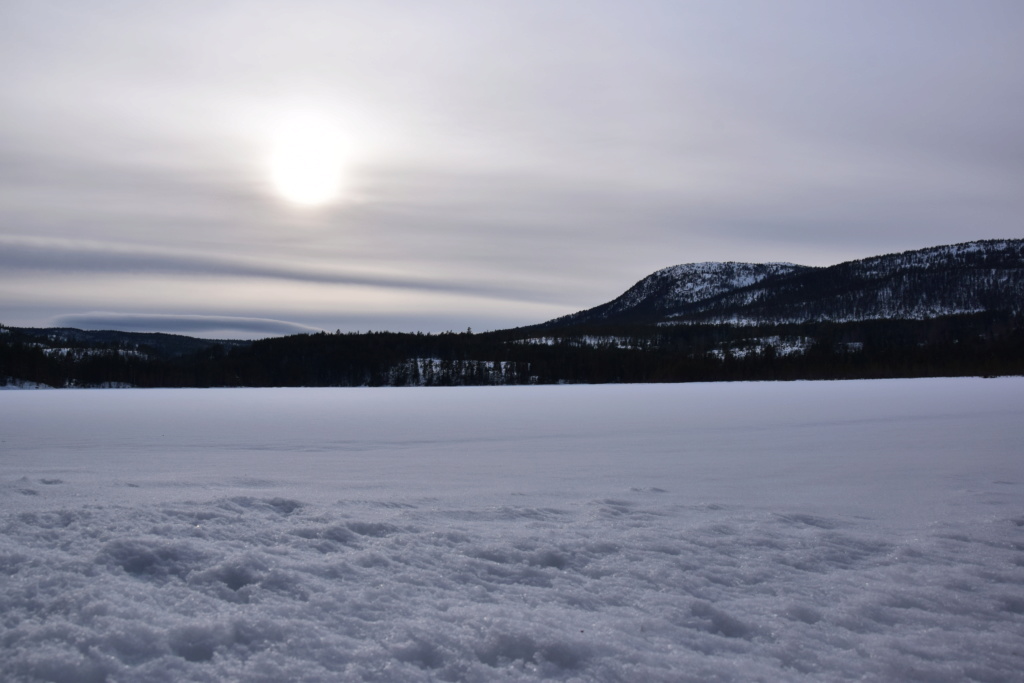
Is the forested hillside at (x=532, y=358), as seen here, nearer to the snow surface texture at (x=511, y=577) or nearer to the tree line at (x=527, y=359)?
the tree line at (x=527, y=359)

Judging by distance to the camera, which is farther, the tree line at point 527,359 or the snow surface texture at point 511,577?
the tree line at point 527,359

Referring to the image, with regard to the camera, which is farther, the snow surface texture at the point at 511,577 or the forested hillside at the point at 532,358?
the forested hillside at the point at 532,358

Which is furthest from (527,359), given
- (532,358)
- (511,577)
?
(511,577)

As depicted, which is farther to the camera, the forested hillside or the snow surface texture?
the forested hillside

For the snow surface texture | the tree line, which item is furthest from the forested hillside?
the snow surface texture

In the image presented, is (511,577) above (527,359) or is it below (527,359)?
below

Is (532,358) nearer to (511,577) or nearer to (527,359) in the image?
(527,359)

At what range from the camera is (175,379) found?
115 meters

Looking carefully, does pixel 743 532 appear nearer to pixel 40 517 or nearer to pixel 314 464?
pixel 40 517

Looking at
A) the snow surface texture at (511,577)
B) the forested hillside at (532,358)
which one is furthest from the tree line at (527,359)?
the snow surface texture at (511,577)

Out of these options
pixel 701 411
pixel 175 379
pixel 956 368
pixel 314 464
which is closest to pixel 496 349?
pixel 175 379

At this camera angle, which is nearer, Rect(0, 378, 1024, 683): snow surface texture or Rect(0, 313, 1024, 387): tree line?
Rect(0, 378, 1024, 683): snow surface texture

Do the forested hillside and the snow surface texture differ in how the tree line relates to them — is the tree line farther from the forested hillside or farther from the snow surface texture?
the snow surface texture

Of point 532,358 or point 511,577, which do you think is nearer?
point 511,577
